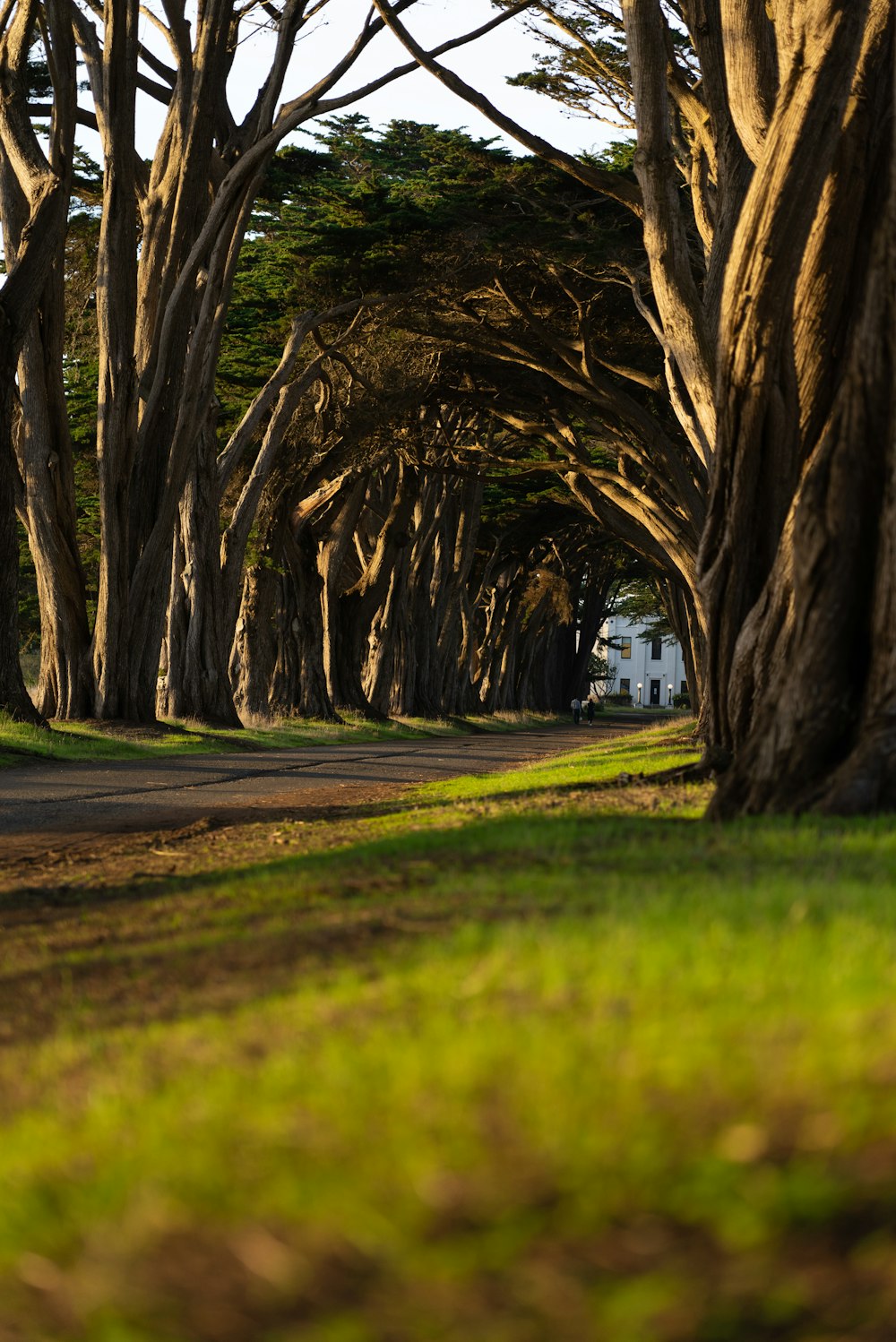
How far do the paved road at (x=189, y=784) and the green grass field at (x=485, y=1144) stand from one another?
7.31 m

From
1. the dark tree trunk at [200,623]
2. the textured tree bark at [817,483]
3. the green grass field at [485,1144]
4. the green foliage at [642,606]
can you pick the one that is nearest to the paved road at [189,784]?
the dark tree trunk at [200,623]

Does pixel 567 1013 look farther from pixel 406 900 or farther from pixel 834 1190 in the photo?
pixel 406 900

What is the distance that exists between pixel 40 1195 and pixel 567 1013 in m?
1.09

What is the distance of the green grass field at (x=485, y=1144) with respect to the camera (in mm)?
2416

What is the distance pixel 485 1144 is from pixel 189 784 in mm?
13118

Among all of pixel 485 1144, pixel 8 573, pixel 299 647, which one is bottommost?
pixel 485 1144

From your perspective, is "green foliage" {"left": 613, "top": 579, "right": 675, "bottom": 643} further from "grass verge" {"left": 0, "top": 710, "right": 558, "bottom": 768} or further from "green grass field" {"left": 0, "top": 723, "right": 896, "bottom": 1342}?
"green grass field" {"left": 0, "top": 723, "right": 896, "bottom": 1342}

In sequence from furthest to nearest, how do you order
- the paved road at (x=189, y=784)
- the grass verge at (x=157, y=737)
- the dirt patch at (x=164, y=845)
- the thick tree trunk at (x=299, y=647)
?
1. the thick tree trunk at (x=299, y=647)
2. the grass verge at (x=157, y=737)
3. the paved road at (x=189, y=784)
4. the dirt patch at (x=164, y=845)

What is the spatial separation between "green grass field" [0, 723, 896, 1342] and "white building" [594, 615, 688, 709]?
117 m

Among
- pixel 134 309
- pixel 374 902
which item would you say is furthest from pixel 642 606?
pixel 374 902

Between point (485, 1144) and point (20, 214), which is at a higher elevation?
point (20, 214)

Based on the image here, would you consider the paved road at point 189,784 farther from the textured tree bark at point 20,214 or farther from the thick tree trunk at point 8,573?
the textured tree bark at point 20,214

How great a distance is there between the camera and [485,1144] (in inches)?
105

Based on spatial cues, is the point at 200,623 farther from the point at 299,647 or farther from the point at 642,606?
the point at 642,606
